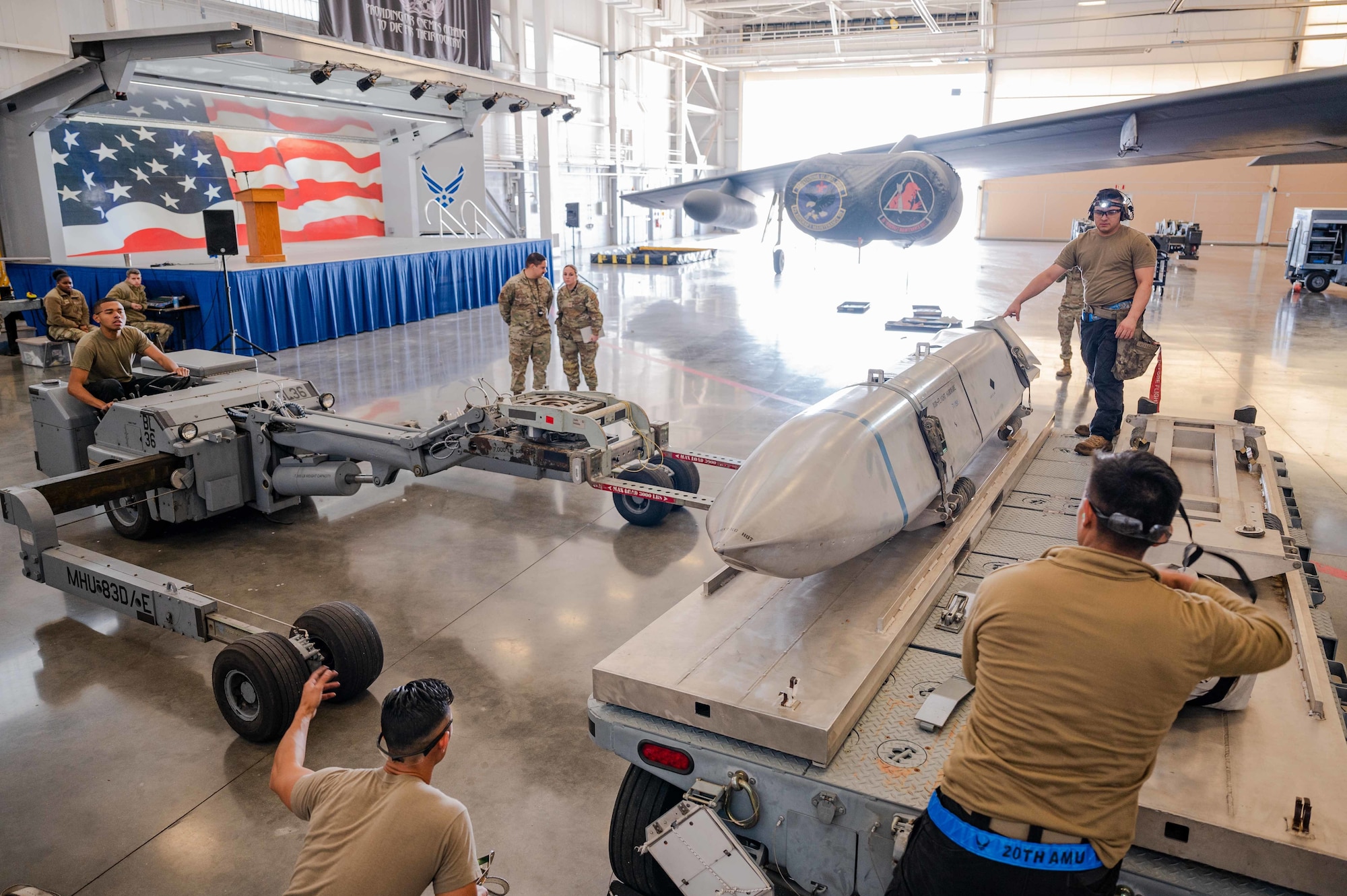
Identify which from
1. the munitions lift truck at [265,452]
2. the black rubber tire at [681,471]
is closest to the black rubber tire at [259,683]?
the munitions lift truck at [265,452]

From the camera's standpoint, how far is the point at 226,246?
13.5 metres

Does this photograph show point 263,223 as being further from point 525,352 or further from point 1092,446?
point 1092,446

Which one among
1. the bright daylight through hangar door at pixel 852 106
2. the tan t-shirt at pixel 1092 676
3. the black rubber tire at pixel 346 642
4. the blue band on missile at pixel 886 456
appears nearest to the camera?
the tan t-shirt at pixel 1092 676

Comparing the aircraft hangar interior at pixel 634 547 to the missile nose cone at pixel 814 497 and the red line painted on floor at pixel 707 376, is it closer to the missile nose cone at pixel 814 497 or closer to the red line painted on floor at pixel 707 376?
the missile nose cone at pixel 814 497

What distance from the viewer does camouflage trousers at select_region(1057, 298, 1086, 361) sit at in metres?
13.9

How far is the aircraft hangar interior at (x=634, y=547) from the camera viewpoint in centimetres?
239

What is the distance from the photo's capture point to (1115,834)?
2.19 meters

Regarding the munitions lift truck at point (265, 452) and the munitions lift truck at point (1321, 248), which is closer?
the munitions lift truck at point (265, 452)

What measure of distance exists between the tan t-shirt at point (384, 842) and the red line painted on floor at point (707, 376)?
8.86 m

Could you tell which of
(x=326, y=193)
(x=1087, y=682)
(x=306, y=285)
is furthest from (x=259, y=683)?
(x=326, y=193)

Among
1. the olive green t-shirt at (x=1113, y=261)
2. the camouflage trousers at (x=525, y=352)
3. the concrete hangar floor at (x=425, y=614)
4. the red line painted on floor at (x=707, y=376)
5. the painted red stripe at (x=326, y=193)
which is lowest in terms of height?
the concrete hangar floor at (x=425, y=614)

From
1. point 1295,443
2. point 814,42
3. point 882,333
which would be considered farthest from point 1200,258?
point 1295,443

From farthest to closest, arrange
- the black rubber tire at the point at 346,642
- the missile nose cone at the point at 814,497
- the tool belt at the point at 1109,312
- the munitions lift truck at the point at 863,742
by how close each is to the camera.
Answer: the tool belt at the point at 1109,312
the black rubber tire at the point at 346,642
the missile nose cone at the point at 814,497
the munitions lift truck at the point at 863,742

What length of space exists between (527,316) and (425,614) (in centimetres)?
548
